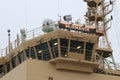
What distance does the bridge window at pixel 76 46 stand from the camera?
41.0 meters

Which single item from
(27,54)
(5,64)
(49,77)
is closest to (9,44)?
(5,64)

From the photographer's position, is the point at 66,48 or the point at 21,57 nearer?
the point at 66,48

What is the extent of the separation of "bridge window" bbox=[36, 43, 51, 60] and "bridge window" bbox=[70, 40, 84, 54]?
2.10 m

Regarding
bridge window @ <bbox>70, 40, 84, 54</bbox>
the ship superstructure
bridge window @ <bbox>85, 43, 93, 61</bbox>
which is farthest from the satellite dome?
bridge window @ <bbox>85, 43, 93, 61</bbox>

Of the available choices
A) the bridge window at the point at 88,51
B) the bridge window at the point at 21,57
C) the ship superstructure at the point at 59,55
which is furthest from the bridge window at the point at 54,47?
the bridge window at the point at 21,57

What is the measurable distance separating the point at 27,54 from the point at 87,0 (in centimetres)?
1472

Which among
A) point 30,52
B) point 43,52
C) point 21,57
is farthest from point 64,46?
point 21,57

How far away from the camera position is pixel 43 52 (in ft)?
135

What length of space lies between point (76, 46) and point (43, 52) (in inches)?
112

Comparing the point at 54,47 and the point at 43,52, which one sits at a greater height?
the point at 54,47

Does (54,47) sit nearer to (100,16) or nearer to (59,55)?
(59,55)

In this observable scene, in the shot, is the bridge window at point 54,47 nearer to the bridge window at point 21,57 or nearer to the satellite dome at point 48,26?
the satellite dome at point 48,26

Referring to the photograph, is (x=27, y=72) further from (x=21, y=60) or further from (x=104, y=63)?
(x=104, y=63)

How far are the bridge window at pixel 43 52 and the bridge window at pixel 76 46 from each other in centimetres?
210
